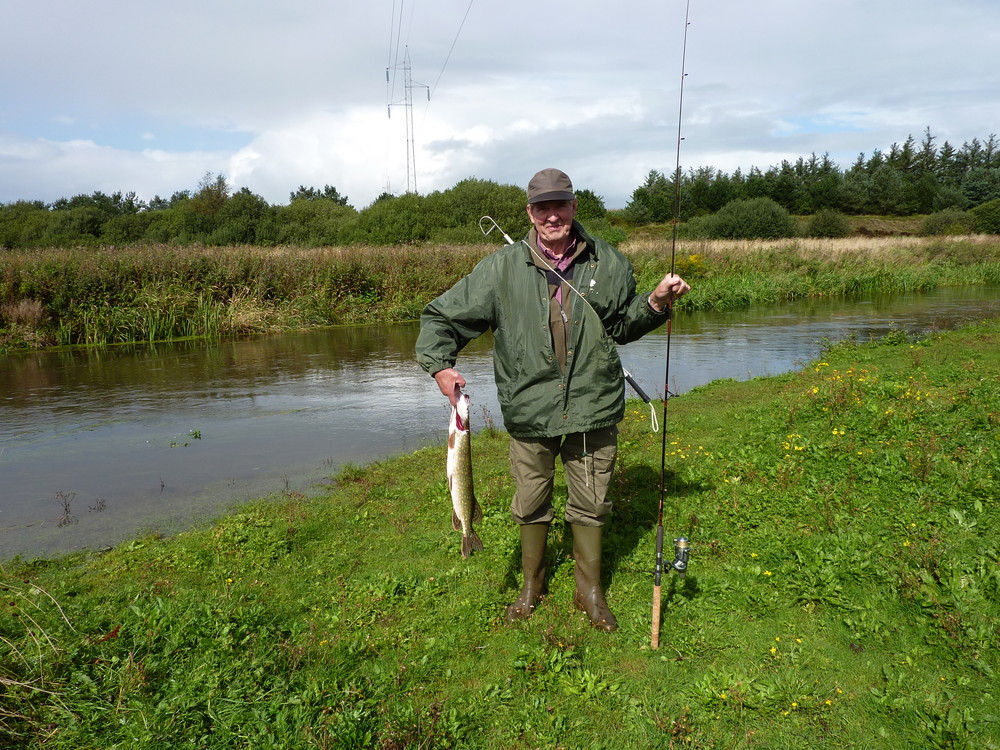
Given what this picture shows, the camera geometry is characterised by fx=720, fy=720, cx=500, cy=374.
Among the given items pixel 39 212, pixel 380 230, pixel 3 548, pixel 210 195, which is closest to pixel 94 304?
pixel 3 548

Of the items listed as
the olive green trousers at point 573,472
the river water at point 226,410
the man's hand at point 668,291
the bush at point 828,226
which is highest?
the bush at point 828,226

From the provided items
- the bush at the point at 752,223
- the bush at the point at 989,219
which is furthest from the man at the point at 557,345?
the bush at the point at 989,219

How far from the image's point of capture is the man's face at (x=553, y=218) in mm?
4199

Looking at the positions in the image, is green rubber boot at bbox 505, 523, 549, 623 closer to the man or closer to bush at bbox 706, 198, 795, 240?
the man

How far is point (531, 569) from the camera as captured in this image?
4617mm

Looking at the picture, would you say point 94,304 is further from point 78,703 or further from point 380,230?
point 380,230

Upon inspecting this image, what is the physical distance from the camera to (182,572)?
5.20 m

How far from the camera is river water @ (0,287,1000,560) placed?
7074 millimetres

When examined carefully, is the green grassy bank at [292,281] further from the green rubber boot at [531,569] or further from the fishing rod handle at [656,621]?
the fishing rod handle at [656,621]

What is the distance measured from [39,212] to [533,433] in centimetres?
5164

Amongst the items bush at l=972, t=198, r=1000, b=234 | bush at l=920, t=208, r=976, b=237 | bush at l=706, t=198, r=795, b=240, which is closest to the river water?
bush at l=706, t=198, r=795, b=240

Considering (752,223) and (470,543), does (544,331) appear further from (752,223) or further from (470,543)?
(752,223)

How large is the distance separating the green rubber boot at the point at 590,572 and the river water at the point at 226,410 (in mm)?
3628

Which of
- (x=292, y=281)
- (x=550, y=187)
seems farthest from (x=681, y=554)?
(x=292, y=281)
